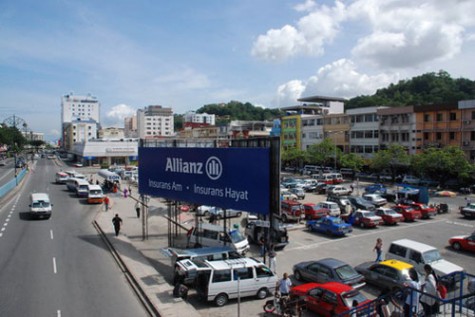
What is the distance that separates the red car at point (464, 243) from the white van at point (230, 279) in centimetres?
1318

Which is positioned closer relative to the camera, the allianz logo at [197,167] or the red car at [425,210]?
the allianz logo at [197,167]

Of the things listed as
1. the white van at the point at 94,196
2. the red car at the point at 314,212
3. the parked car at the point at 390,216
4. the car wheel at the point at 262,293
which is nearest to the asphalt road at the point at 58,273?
the car wheel at the point at 262,293

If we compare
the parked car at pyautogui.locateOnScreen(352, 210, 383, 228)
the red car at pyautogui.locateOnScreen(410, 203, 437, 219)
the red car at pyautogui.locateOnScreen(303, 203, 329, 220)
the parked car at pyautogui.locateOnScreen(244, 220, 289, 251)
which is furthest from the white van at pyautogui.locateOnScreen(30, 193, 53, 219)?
the red car at pyautogui.locateOnScreen(410, 203, 437, 219)

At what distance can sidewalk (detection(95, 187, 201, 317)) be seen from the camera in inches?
579

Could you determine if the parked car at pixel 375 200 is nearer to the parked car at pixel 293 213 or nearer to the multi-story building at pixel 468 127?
the parked car at pixel 293 213

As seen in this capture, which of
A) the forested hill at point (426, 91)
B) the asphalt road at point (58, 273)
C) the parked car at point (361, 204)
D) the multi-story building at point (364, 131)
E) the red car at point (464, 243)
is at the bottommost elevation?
the asphalt road at point (58, 273)

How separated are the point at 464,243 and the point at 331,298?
13.3 metres

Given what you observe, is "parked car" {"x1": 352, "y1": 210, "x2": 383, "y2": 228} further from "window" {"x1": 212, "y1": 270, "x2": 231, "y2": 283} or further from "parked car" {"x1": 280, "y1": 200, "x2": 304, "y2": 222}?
"window" {"x1": 212, "y1": 270, "x2": 231, "y2": 283}

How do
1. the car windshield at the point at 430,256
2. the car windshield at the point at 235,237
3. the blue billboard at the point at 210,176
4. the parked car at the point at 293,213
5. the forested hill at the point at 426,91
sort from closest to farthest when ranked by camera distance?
the car windshield at the point at 430,256 → the blue billboard at the point at 210,176 → the car windshield at the point at 235,237 → the parked car at the point at 293,213 → the forested hill at the point at 426,91

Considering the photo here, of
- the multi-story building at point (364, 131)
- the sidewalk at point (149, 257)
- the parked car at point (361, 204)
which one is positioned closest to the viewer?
the sidewalk at point (149, 257)

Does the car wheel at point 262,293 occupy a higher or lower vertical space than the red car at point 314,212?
lower

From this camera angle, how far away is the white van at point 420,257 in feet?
54.6

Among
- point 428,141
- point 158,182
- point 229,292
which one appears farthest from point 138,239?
point 428,141

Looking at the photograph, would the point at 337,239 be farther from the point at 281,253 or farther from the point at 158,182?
the point at 158,182
